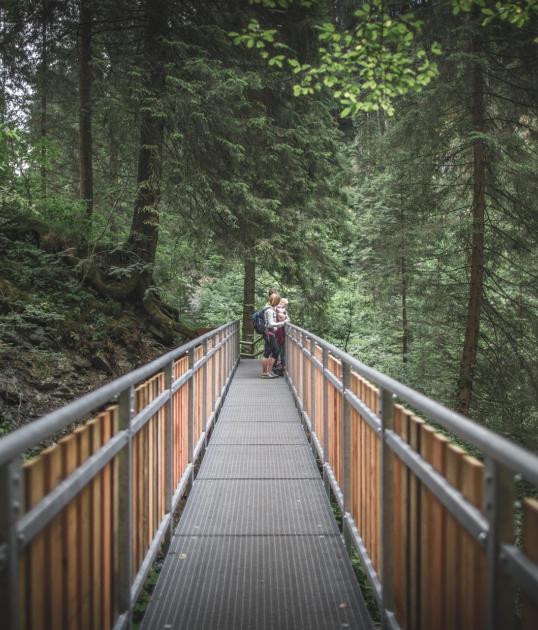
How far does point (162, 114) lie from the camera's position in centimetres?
927

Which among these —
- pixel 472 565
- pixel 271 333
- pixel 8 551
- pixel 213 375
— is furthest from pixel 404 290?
pixel 8 551

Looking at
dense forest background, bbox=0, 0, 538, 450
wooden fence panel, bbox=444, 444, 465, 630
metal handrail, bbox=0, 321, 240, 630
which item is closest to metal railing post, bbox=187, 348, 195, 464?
metal handrail, bbox=0, 321, 240, 630

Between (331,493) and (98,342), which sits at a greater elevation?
(98,342)

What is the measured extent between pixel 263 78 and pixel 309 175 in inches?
121

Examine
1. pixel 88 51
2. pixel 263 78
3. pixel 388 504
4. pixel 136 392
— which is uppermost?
pixel 88 51

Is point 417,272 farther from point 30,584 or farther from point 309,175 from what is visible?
point 30,584

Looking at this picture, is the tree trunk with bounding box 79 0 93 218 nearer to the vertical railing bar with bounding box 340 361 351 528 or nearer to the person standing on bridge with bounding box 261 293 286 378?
the person standing on bridge with bounding box 261 293 286 378

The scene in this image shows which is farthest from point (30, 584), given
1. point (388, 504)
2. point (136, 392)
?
point (388, 504)

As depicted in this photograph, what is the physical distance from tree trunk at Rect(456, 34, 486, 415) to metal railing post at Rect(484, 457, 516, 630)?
8.80m

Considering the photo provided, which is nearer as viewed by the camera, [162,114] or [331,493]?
[331,493]

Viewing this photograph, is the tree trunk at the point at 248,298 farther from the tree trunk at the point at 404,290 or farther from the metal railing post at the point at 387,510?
the metal railing post at the point at 387,510

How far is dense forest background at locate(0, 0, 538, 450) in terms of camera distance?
953cm

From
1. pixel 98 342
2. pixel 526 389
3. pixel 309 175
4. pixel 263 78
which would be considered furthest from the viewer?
pixel 309 175

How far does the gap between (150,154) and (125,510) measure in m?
9.53
